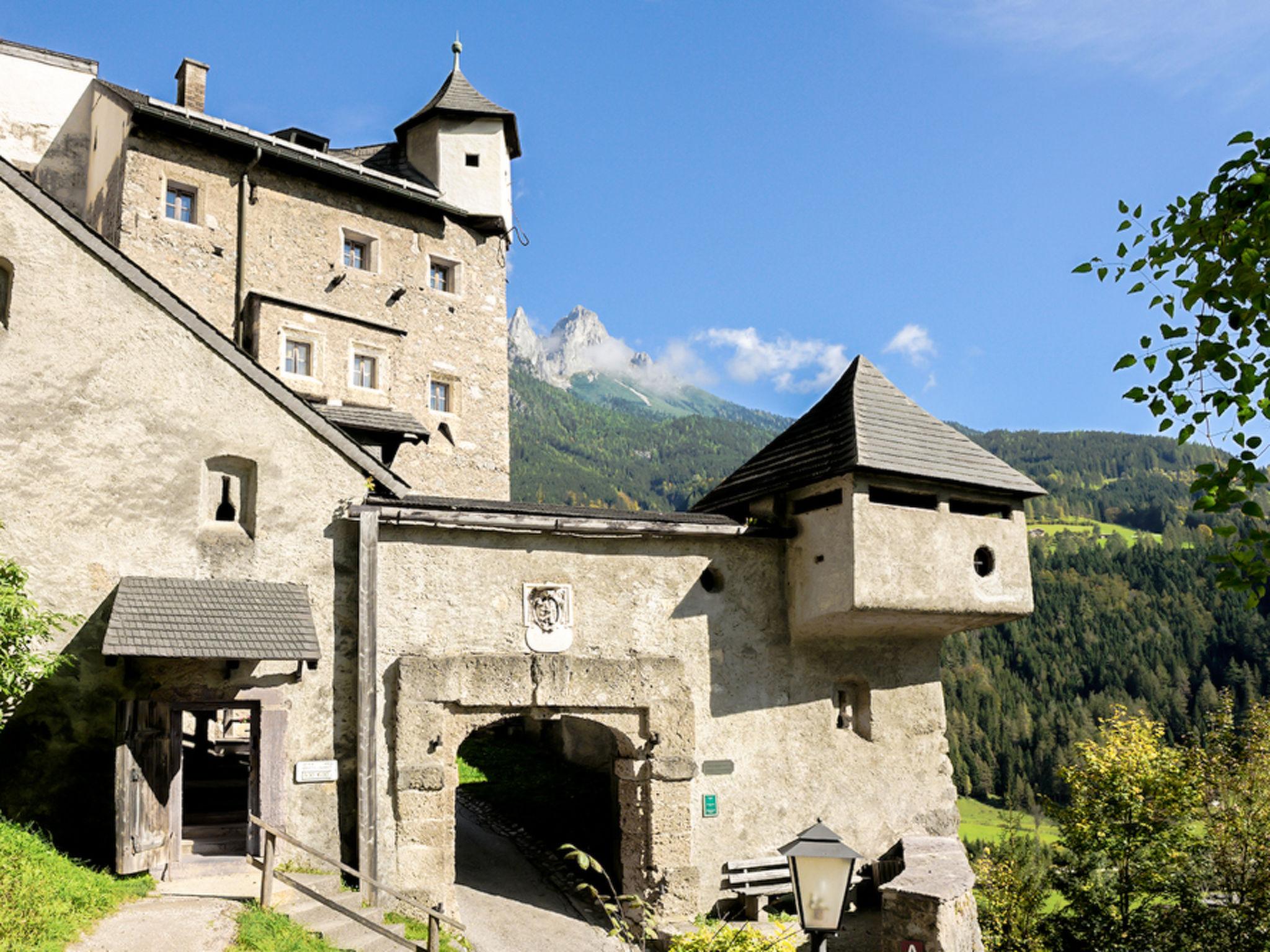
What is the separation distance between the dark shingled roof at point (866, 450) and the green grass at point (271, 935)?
9381 millimetres

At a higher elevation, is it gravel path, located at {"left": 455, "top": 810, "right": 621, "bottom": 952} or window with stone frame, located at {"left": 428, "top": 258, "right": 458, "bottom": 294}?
window with stone frame, located at {"left": 428, "top": 258, "right": 458, "bottom": 294}

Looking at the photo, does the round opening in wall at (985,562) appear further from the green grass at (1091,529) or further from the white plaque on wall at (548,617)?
the green grass at (1091,529)

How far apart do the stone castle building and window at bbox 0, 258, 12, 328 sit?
0.12 ft

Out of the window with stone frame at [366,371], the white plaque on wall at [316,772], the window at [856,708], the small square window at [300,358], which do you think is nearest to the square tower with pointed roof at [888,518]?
the window at [856,708]

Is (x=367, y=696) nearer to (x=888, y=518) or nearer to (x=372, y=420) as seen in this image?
(x=888, y=518)

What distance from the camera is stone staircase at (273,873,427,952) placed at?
12023 millimetres

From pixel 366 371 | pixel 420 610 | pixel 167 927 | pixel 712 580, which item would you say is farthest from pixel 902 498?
pixel 366 371

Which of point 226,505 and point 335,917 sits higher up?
point 226,505

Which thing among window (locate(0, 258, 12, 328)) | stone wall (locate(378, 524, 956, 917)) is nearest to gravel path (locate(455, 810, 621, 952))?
stone wall (locate(378, 524, 956, 917))

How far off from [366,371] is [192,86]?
7.86 meters

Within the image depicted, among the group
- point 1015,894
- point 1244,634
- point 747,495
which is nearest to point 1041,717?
point 1244,634

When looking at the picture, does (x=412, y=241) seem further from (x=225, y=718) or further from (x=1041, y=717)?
(x=1041, y=717)

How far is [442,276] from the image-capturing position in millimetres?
28453

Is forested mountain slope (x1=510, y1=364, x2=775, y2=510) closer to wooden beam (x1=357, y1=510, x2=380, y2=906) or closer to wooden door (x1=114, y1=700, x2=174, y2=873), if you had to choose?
wooden beam (x1=357, y1=510, x2=380, y2=906)
